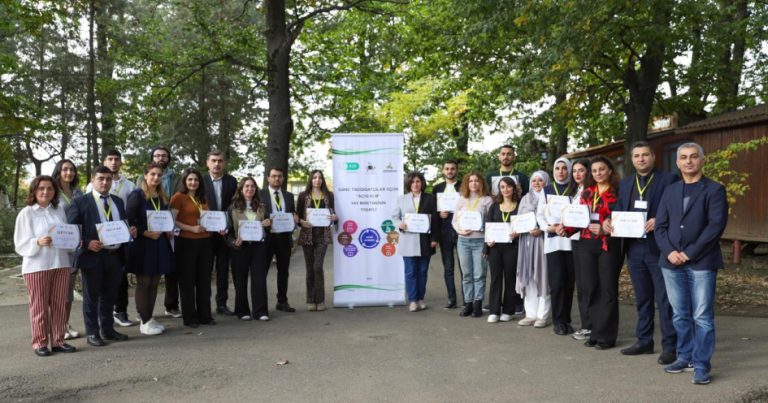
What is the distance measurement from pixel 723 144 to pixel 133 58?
1555cm

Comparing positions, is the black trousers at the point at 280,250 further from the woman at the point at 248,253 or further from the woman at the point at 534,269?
the woman at the point at 534,269

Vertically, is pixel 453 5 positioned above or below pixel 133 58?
above

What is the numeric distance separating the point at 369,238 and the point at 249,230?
74.6 inches

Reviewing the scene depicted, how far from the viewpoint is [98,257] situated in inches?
252

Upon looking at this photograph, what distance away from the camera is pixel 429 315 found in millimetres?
8211

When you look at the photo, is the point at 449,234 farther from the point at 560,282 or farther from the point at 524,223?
the point at 560,282

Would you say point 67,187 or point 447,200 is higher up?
point 67,187

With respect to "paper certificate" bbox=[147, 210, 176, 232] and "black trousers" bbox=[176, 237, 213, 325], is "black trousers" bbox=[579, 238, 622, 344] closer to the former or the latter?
"black trousers" bbox=[176, 237, 213, 325]

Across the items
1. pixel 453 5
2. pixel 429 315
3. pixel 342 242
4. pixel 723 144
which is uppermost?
pixel 453 5

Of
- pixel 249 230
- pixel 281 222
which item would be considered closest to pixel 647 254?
pixel 281 222

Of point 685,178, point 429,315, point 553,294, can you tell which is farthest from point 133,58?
point 685,178

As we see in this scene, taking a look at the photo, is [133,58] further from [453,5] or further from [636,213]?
[636,213]

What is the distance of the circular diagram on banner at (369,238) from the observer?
29.0ft

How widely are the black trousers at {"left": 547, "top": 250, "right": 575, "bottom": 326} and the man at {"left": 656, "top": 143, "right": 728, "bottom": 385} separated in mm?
1696
